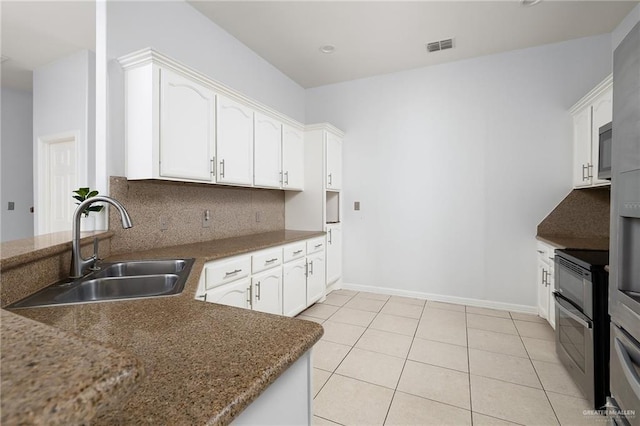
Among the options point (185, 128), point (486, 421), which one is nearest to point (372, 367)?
point (486, 421)

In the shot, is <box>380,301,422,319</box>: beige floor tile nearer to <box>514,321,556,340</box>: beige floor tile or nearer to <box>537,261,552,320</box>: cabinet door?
<box>514,321,556,340</box>: beige floor tile

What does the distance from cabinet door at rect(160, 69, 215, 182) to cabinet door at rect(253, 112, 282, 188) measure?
57 centimetres

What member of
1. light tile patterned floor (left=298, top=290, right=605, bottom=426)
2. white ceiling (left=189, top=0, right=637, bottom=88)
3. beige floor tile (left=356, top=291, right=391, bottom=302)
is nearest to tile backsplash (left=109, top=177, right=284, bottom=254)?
light tile patterned floor (left=298, top=290, right=605, bottom=426)

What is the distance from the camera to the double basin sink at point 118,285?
A: 1124 millimetres

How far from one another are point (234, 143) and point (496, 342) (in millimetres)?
2957

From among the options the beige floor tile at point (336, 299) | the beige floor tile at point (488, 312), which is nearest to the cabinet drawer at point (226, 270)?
the beige floor tile at point (336, 299)

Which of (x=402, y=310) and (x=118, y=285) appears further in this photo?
(x=402, y=310)

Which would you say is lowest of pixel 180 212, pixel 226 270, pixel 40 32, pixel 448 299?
pixel 448 299

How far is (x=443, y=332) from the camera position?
2863 mm

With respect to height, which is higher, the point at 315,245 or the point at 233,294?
the point at 315,245

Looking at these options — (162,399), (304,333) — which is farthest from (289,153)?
(162,399)

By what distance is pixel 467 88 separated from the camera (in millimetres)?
3604

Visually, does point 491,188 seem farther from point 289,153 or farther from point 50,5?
point 50,5

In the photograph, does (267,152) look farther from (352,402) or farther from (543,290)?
(543,290)
